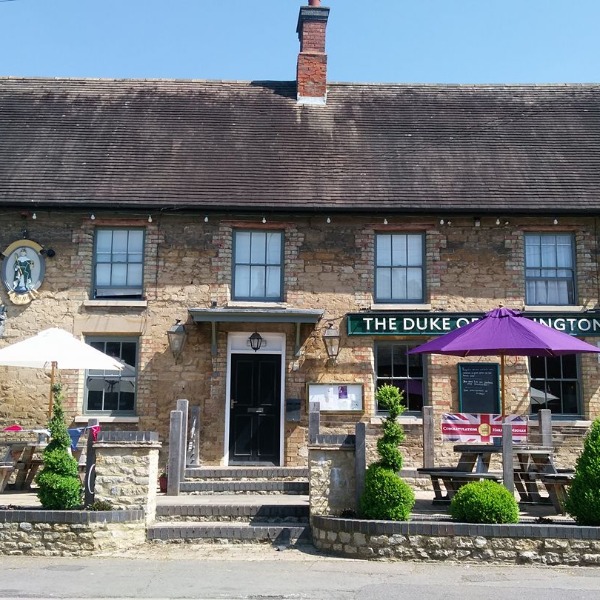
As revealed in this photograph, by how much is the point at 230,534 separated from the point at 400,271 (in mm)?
7544

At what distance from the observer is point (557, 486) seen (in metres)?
11.0

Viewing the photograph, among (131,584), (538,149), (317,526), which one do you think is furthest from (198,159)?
(131,584)

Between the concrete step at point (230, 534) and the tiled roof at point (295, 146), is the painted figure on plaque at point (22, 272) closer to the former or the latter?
the tiled roof at point (295, 146)

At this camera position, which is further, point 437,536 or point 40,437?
point 40,437

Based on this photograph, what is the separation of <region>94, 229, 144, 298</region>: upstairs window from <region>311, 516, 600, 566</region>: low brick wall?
27.1ft

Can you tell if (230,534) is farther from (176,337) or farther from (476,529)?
(176,337)

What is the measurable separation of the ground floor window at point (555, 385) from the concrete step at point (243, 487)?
557 cm

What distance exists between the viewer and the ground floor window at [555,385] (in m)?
16.3

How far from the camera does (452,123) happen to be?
19.2m

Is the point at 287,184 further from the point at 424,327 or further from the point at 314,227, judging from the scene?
the point at 424,327

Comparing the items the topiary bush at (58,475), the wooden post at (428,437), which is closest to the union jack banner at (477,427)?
the wooden post at (428,437)

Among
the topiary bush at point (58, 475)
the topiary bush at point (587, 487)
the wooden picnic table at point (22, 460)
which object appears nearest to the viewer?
the topiary bush at point (587, 487)

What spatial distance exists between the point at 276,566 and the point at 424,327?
24.5 feet

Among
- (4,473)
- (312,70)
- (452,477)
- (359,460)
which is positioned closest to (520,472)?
(452,477)
